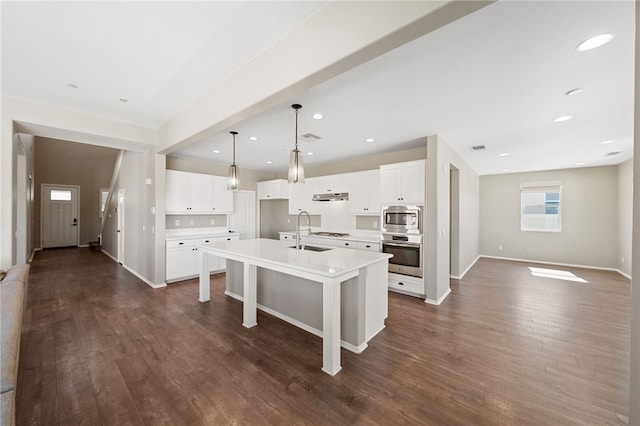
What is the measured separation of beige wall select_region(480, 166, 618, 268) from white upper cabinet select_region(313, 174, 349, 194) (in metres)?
5.04

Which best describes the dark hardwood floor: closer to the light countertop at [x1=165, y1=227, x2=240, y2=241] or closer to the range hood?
the light countertop at [x1=165, y1=227, x2=240, y2=241]

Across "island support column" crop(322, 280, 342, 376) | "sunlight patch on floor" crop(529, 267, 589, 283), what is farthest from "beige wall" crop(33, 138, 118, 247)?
"sunlight patch on floor" crop(529, 267, 589, 283)

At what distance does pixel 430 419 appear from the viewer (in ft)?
5.40

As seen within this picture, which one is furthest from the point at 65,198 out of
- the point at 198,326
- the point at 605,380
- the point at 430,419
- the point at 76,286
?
the point at 605,380

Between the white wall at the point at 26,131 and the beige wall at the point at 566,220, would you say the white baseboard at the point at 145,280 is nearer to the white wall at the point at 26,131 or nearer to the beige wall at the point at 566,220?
the white wall at the point at 26,131

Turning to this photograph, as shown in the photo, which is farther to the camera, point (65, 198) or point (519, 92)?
point (65, 198)

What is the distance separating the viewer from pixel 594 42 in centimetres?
174

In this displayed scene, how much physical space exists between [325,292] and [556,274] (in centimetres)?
625

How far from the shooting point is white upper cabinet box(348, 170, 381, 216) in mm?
4820

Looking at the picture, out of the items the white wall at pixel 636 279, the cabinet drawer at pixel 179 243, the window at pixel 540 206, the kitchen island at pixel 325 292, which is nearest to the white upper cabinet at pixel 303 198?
the cabinet drawer at pixel 179 243

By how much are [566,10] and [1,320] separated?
4.06 metres

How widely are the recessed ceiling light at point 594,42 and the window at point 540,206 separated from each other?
6.40 metres

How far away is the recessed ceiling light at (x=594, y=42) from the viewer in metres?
1.69

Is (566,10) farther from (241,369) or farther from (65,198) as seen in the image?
(65,198)
